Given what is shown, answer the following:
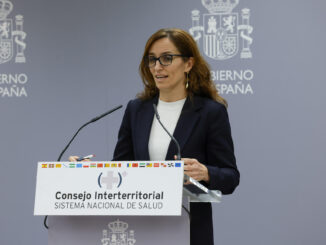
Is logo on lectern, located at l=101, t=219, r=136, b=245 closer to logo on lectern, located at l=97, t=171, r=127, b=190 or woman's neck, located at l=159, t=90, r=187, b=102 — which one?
logo on lectern, located at l=97, t=171, r=127, b=190

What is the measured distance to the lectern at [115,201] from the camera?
4.68ft

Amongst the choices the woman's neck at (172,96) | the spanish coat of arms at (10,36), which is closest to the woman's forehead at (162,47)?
the woman's neck at (172,96)

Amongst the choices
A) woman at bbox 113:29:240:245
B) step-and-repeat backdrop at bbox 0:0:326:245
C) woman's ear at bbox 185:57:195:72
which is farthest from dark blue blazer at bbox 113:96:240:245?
step-and-repeat backdrop at bbox 0:0:326:245

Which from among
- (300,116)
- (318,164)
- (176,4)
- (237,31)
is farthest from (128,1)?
(318,164)

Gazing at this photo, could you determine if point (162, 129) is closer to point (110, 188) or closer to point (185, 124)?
point (185, 124)

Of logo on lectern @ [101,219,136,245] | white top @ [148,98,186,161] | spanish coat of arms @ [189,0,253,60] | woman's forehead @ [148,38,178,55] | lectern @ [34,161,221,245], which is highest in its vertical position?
spanish coat of arms @ [189,0,253,60]

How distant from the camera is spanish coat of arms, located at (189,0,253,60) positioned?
374 centimetres

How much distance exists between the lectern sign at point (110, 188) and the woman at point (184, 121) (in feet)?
1.29

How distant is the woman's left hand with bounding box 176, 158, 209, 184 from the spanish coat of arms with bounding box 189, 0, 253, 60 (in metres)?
2.19

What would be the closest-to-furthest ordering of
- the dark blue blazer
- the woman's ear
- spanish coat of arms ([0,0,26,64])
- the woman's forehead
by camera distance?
1. the dark blue blazer
2. the woman's forehead
3. the woman's ear
4. spanish coat of arms ([0,0,26,64])

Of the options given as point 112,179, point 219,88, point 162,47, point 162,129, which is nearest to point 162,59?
point 162,47

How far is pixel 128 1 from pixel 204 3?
0.57 meters

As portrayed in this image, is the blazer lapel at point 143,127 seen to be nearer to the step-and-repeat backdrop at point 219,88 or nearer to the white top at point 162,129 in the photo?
the white top at point 162,129

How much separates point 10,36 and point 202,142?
2.57 m
